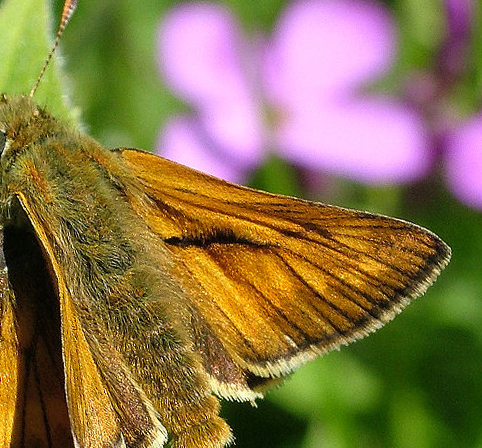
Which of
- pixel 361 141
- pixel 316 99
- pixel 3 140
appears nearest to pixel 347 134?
pixel 361 141

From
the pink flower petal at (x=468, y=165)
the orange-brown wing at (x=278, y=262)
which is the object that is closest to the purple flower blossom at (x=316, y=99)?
the pink flower petal at (x=468, y=165)

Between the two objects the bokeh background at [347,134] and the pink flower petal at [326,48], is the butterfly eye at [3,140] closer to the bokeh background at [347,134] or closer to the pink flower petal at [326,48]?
the bokeh background at [347,134]

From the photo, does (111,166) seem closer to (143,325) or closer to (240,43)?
(143,325)

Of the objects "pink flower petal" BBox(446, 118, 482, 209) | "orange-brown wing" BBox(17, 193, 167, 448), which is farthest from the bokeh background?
"orange-brown wing" BBox(17, 193, 167, 448)

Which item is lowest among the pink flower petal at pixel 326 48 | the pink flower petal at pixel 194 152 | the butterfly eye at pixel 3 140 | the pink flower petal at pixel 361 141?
the pink flower petal at pixel 194 152

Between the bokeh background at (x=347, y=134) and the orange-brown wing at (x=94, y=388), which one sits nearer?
the orange-brown wing at (x=94, y=388)

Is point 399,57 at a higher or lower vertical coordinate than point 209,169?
higher

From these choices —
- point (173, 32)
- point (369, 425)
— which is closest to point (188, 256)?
point (369, 425)
